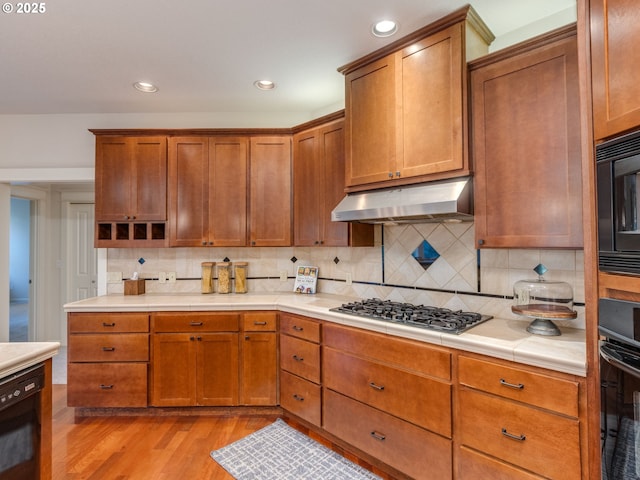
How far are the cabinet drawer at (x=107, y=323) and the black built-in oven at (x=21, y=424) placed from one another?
4.05 feet

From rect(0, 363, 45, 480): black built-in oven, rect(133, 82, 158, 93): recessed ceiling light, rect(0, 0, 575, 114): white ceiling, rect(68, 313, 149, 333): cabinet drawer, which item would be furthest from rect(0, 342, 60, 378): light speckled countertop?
rect(133, 82, 158, 93): recessed ceiling light

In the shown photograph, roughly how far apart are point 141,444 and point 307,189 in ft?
7.50

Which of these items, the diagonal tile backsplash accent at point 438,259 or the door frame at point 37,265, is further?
the door frame at point 37,265

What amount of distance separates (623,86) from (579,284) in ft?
3.82

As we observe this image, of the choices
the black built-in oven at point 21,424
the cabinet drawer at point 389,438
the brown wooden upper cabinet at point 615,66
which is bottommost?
the cabinet drawer at point 389,438

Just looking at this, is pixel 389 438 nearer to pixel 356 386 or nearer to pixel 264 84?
pixel 356 386

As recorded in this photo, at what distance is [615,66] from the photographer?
1120 mm

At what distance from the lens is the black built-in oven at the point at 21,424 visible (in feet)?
4.29

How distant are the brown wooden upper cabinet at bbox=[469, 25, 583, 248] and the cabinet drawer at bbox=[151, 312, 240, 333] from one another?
6.32 ft

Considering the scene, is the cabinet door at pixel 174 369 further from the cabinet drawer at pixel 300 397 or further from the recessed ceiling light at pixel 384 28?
the recessed ceiling light at pixel 384 28

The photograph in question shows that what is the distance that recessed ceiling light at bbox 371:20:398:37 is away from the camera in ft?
6.59

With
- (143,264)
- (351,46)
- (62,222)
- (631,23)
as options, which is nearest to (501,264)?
(631,23)

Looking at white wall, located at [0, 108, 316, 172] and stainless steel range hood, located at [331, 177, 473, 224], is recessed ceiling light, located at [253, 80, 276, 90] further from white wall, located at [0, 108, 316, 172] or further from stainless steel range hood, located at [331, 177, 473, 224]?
stainless steel range hood, located at [331, 177, 473, 224]

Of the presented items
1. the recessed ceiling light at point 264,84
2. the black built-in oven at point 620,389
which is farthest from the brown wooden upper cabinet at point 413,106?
the black built-in oven at point 620,389
